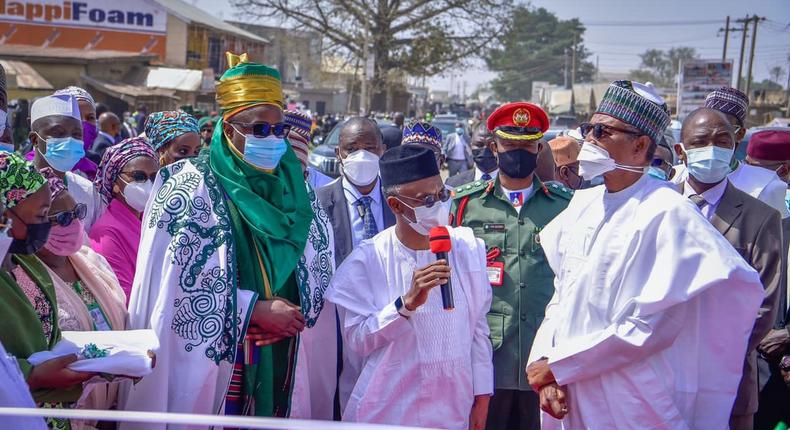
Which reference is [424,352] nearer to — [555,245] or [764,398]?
[555,245]

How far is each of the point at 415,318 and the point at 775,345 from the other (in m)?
1.94

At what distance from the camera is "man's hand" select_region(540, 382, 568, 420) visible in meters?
3.13

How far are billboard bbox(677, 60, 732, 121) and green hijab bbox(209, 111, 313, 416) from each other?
2575 centimetres

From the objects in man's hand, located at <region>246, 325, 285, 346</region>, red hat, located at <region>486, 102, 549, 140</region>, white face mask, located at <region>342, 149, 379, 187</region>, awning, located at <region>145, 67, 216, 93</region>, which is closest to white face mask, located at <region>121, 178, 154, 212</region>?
man's hand, located at <region>246, 325, 285, 346</region>

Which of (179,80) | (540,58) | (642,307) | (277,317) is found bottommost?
(277,317)

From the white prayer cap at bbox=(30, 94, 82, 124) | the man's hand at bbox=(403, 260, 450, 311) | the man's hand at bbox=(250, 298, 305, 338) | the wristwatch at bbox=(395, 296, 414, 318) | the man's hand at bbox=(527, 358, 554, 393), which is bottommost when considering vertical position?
the man's hand at bbox=(527, 358, 554, 393)

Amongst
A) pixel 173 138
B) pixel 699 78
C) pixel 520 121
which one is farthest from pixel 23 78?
pixel 520 121

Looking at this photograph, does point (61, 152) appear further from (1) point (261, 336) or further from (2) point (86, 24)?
(2) point (86, 24)

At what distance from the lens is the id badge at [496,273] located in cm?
411

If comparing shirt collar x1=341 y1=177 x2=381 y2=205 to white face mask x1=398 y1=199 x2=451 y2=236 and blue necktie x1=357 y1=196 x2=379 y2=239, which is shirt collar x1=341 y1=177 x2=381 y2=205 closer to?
blue necktie x1=357 y1=196 x2=379 y2=239

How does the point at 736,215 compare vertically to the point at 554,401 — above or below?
above

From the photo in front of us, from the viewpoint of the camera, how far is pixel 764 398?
419 cm

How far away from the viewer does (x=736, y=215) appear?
13.1ft

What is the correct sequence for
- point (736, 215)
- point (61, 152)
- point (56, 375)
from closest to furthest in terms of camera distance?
point (56, 375) → point (736, 215) → point (61, 152)
